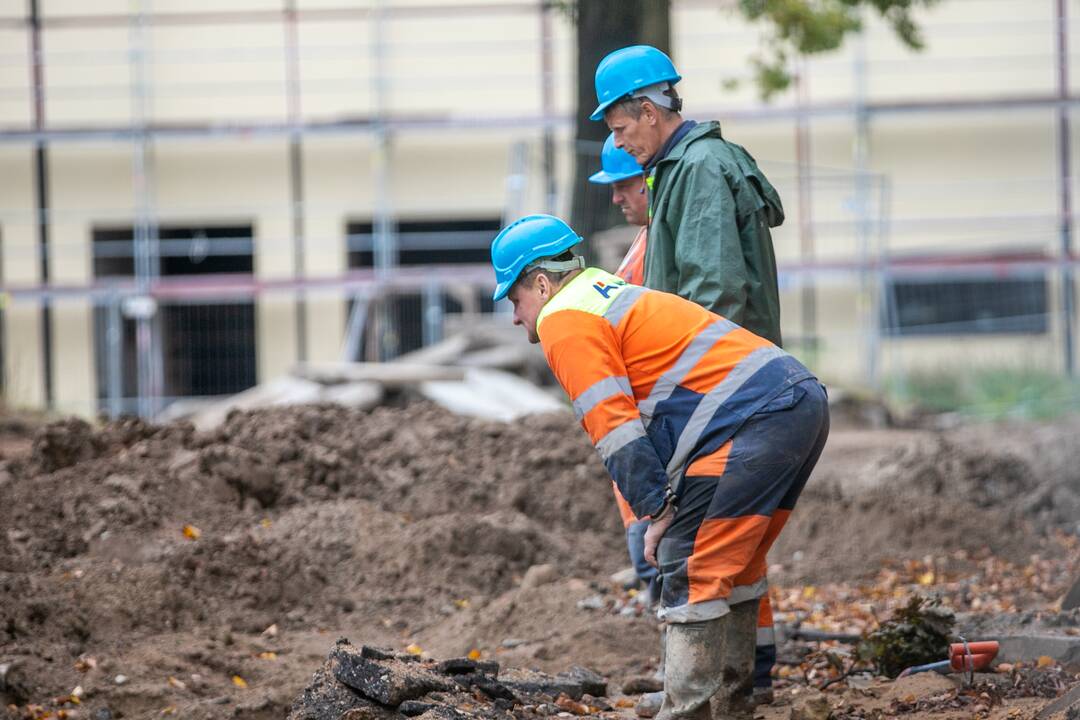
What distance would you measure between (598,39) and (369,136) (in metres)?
11.4

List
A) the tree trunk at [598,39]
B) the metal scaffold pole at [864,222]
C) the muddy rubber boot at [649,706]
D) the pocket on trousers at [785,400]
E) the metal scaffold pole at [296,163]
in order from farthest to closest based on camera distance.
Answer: the metal scaffold pole at [296,163], the metal scaffold pole at [864,222], the tree trunk at [598,39], the muddy rubber boot at [649,706], the pocket on trousers at [785,400]

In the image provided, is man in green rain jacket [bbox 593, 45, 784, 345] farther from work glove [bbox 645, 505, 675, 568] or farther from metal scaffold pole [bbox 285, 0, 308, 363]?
metal scaffold pole [bbox 285, 0, 308, 363]

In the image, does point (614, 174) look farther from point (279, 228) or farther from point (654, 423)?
point (279, 228)

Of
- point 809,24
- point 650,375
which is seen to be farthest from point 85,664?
point 809,24

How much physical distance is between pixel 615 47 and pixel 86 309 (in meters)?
12.8

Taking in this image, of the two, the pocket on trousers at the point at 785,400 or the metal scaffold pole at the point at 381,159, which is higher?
the metal scaffold pole at the point at 381,159

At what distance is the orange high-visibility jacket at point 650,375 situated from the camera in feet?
12.9

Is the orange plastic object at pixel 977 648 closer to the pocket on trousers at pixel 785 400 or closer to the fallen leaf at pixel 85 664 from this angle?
the pocket on trousers at pixel 785 400

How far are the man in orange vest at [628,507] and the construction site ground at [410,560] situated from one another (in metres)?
0.12

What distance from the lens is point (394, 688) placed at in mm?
3992

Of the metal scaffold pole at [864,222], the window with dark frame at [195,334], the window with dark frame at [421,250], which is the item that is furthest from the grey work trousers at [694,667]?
the window with dark frame at [195,334]

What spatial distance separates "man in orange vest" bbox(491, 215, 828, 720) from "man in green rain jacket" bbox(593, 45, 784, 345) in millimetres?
487

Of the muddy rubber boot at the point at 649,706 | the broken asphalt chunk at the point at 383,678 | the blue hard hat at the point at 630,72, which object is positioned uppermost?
the blue hard hat at the point at 630,72

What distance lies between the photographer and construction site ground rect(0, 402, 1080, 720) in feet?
17.0
